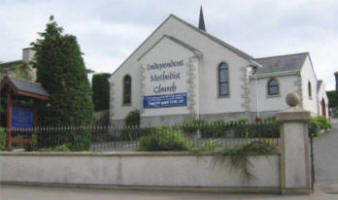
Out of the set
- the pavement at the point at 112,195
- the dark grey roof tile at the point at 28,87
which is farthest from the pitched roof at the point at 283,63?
the pavement at the point at 112,195

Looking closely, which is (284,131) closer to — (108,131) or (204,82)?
(108,131)

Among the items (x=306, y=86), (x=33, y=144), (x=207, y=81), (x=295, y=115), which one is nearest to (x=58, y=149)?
(x=33, y=144)

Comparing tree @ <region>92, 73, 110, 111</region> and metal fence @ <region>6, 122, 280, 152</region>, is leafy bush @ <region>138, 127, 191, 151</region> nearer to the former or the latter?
metal fence @ <region>6, 122, 280, 152</region>

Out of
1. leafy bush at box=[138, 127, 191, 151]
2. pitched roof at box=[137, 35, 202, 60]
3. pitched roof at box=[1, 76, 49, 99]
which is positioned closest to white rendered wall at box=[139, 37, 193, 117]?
pitched roof at box=[137, 35, 202, 60]

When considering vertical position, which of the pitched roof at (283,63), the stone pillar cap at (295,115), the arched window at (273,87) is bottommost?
the stone pillar cap at (295,115)

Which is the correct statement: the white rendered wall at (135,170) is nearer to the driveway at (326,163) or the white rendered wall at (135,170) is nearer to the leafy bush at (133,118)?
the driveway at (326,163)

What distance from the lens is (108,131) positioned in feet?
39.4

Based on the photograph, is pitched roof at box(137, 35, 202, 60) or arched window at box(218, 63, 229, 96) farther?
pitched roof at box(137, 35, 202, 60)

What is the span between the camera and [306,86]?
981 inches

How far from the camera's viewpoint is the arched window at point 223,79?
2517 cm

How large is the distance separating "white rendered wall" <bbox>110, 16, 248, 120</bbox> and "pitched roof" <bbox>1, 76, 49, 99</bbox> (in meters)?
13.7

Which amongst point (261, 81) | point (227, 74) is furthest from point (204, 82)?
point (261, 81)

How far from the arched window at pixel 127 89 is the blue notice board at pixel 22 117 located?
50.3ft

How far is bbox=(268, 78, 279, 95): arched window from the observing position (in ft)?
78.4
